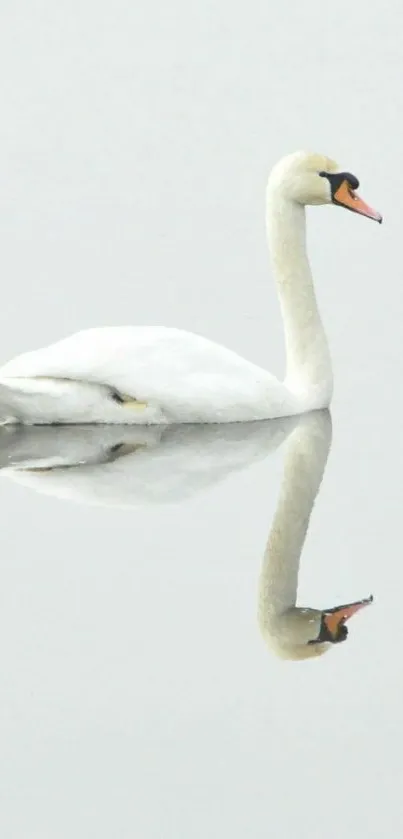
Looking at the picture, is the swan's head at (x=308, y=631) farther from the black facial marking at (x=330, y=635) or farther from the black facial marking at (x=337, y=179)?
the black facial marking at (x=337, y=179)

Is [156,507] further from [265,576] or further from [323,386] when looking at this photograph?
[323,386]

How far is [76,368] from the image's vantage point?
12.5m

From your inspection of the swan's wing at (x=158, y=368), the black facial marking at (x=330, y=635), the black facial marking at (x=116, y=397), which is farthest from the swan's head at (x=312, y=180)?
the black facial marking at (x=330, y=635)

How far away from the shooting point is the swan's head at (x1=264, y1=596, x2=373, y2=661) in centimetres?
932

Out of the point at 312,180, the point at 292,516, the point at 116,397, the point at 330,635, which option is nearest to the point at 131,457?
the point at 116,397

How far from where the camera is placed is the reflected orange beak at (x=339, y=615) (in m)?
9.48

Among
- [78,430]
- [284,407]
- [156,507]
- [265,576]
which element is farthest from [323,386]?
[265,576]

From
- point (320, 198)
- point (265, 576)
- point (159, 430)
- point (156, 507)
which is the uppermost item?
point (320, 198)

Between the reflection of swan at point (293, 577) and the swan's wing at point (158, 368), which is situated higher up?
the swan's wing at point (158, 368)

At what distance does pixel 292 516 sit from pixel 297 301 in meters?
2.86

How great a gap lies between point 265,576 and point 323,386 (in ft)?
11.5

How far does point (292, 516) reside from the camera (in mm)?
11078

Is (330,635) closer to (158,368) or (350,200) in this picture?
(158,368)

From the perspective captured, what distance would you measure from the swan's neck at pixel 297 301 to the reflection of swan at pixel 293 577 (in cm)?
96
